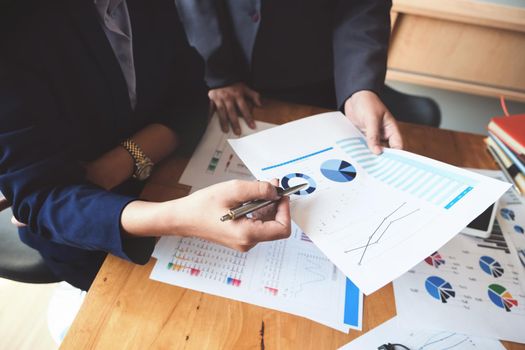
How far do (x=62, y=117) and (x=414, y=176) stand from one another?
62 centimetres

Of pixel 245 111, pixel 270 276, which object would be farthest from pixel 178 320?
pixel 245 111

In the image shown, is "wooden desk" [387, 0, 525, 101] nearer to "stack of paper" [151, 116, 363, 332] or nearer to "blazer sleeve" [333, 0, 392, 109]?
"blazer sleeve" [333, 0, 392, 109]

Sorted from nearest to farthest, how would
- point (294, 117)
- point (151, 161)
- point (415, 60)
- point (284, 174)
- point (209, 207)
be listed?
point (209, 207) → point (284, 174) → point (151, 161) → point (294, 117) → point (415, 60)

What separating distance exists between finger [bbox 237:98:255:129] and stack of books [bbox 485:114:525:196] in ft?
2.04

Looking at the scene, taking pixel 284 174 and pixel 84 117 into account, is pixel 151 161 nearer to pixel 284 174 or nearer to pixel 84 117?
pixel 84 117

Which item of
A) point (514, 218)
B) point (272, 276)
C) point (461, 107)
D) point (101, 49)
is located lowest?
point (461, 107)

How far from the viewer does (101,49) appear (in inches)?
25.5

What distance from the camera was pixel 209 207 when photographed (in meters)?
0.54

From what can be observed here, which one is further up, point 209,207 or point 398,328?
point 209,207

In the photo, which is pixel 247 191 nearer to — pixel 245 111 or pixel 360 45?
pixel 245 111

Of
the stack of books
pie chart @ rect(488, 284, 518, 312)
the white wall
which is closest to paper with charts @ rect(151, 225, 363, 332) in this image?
pie chart @ rect(488, 284, 518, 312)

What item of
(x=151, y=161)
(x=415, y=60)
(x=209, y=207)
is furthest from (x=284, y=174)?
(x=415, y=60)

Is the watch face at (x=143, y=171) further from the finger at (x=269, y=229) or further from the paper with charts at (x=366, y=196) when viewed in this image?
the finger at (x=269, y=229)

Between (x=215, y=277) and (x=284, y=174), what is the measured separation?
214mm
